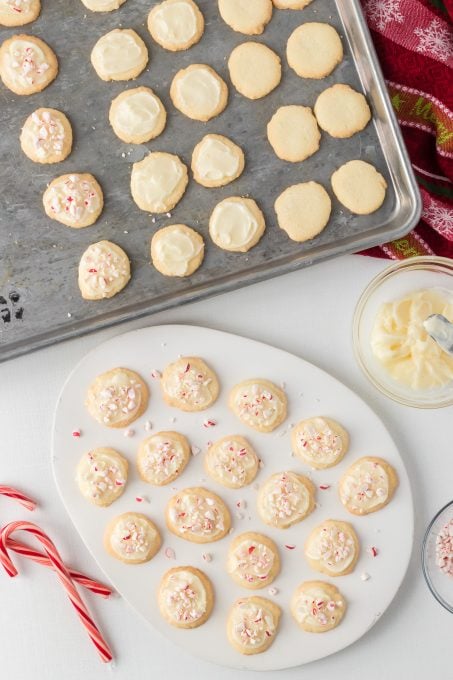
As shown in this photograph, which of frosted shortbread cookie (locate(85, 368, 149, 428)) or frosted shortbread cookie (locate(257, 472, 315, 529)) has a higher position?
frosted shortbread cookie (locate(85, 368, 149, 428))

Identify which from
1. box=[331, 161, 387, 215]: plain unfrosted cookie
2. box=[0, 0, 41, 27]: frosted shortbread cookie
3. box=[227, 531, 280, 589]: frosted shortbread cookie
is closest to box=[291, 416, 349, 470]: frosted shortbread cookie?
box=[227, 531, 280, 589]: frosted shortbread cookie

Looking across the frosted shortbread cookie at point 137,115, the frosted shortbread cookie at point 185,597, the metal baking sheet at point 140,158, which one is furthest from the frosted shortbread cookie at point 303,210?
the frosted shortbread cookie at point 185,597

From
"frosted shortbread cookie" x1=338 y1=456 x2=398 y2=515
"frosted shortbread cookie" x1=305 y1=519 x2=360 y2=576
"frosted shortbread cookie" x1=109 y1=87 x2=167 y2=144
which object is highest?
"frosted shortbread cookie" x1=109 y1=87 x2=167 y2=144

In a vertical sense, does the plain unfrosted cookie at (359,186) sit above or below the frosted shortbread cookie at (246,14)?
below

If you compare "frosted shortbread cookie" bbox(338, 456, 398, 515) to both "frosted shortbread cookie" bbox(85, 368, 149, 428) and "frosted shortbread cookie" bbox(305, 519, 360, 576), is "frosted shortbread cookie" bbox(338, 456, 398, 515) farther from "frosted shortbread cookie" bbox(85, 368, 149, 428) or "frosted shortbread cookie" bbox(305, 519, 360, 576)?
"frosted shortbread cookie" bbox(85, 368, 149, 428)

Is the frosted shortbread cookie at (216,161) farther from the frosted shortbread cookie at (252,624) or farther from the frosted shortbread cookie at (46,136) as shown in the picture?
the frosted shortbread cookie at (252,624)

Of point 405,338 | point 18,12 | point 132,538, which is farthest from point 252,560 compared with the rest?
point 18,12

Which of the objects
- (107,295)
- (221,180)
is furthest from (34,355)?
(221,180)
